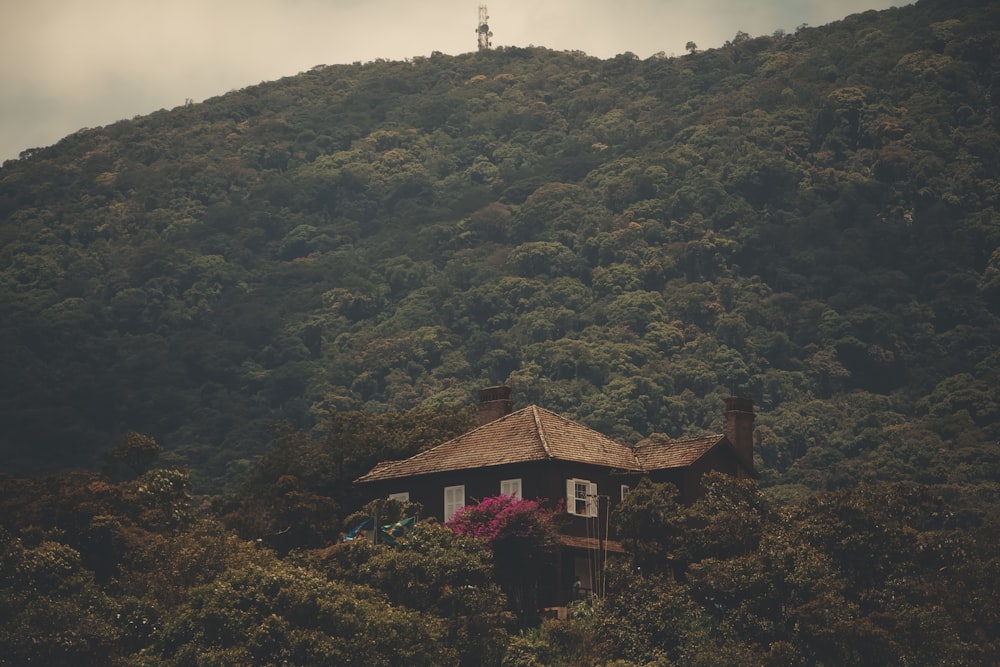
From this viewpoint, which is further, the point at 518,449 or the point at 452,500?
the point at 452,500

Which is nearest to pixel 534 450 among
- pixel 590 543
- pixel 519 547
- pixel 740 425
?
pixel 590 543

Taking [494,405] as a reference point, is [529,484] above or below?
below

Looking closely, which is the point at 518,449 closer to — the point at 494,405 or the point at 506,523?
the point at 506,523

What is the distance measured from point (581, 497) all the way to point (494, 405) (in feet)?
32.9

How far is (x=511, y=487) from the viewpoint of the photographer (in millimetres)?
75312

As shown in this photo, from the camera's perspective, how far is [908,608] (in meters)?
64.0

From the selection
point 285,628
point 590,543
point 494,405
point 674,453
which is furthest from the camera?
point 494,405

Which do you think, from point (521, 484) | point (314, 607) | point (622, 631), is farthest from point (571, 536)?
point (314, 607)

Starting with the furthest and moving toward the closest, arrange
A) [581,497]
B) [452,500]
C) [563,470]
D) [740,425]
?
[740,425], [452,500], [581,497], [563,470]

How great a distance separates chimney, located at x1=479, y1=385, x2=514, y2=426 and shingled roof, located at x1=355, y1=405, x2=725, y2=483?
5.98 ft

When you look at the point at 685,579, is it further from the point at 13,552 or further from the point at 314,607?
the point at 13,552

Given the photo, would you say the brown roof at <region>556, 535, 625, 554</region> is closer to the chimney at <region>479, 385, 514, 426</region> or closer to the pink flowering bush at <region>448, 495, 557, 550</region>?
the pink flowering bush at <region>448, 495, 557, 550</region>

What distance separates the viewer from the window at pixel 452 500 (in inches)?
3024

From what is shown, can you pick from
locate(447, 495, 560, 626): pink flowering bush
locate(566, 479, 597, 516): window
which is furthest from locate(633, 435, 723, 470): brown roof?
locate(447, 495, 560, 626): pink flowering bush
